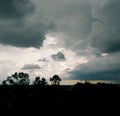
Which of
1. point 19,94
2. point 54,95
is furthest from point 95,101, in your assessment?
point 19,94

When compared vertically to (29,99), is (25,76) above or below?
above

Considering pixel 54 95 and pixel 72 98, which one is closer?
pixel 72 98

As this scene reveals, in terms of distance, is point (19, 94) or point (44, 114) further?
point (19, 94)

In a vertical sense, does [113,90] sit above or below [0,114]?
above

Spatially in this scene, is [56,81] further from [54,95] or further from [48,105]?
[48,105]

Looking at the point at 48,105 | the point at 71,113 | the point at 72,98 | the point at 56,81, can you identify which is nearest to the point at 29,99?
the point at 48,105

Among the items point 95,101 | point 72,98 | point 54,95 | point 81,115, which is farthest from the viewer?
point 54,95

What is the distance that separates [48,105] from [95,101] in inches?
599

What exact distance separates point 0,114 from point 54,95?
88.7ft

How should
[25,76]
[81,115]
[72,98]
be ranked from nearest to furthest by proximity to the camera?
[81,115], [72,98], [25,76]

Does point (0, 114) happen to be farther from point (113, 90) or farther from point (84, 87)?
Answer: point (113, 90)

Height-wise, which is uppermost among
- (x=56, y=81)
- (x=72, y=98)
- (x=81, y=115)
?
(x=56, y=81)

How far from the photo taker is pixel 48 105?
84188mm

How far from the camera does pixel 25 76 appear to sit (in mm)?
165250
